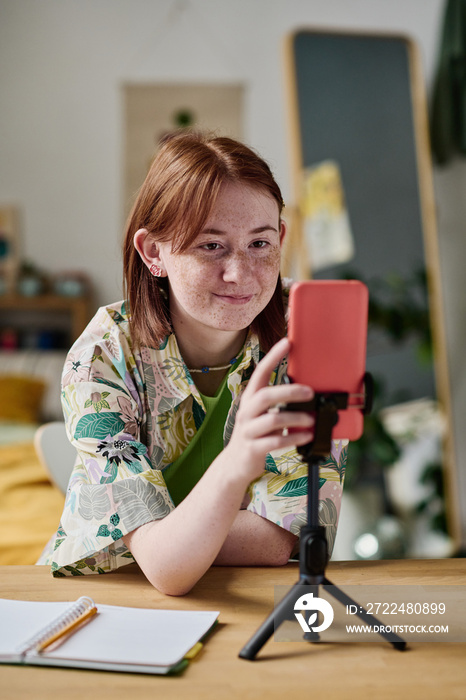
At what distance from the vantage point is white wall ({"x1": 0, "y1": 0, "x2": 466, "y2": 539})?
3795mm

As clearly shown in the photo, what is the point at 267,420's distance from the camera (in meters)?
0.62

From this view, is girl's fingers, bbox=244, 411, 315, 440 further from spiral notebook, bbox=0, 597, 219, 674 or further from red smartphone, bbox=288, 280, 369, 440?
spiral notebook, bbox=0, 597, 219, 674

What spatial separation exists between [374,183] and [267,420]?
244 cm

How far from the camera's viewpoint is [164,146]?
0.99 meters

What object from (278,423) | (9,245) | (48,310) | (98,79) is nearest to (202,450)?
(278,423)

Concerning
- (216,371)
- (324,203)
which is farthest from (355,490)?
(216,371)

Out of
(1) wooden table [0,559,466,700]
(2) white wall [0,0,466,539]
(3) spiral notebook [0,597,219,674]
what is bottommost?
(1) wooden table [0,559,466,700]

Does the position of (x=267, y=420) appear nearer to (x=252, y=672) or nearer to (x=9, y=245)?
(x=252, y=672)

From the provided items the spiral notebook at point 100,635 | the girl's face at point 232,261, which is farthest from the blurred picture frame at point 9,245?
the spiral notebook at point 100,635

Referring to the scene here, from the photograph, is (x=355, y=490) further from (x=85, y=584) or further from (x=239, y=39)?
(x=239, y=39)

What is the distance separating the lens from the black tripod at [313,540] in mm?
630

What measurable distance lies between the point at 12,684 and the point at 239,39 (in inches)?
151

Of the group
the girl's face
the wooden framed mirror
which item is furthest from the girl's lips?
the wooden framed mirror

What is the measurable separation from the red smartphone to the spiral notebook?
0.27 meters
